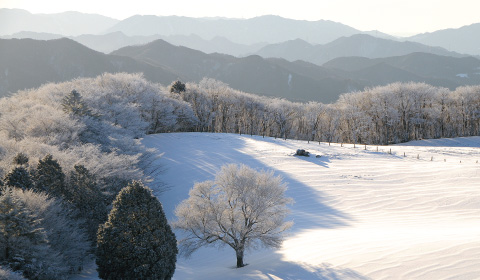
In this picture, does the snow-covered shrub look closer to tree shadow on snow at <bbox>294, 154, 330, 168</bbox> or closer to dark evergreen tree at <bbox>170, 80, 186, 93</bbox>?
tree shadow on snow at <bbox>294, 154, 330, 168</bbox>

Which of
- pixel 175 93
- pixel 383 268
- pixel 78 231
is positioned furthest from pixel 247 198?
pixel 175 93

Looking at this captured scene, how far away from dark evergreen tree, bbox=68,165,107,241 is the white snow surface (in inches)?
156

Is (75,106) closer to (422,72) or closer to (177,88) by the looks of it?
(177,88)

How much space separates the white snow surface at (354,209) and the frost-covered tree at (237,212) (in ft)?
3.50

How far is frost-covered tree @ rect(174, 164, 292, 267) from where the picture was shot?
42.0 ft

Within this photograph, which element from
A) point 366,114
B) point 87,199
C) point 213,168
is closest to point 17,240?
point 87,199

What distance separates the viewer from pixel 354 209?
18.8m

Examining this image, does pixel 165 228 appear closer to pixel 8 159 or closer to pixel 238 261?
pixel 238 261

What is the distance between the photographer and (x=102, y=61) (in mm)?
130000

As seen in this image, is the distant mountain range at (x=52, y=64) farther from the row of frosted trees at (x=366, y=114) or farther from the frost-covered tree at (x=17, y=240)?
the frost-covered tree at (x=17, y=240)

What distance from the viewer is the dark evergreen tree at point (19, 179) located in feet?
43.0

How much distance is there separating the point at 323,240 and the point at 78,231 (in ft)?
31.0

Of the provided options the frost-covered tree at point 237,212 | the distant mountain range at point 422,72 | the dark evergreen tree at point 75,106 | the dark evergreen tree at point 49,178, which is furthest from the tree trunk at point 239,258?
the distant mountain range at point 422,72

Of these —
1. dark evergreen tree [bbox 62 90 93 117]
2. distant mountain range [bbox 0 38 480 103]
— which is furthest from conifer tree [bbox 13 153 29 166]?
distant mountain range [bbox 0 38 480 103]
